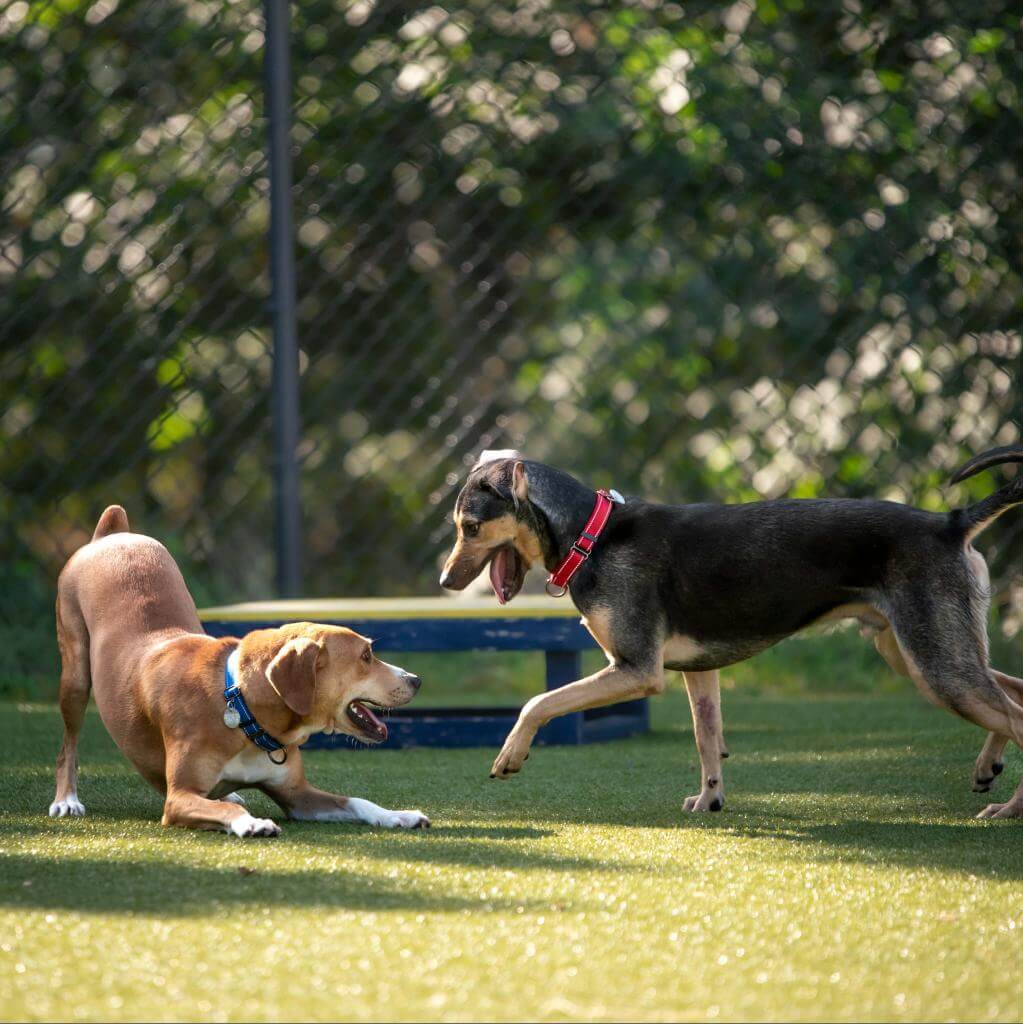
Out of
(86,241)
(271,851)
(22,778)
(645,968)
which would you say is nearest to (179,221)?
(86,241)

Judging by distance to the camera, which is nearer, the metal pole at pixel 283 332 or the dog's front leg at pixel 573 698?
the dog's front leg at pixel 573 698

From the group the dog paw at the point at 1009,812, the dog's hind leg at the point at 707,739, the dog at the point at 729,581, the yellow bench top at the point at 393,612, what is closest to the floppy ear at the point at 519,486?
the dog at the point at 729,581

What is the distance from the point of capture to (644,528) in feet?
14.2

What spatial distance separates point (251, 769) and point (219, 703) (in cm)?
19

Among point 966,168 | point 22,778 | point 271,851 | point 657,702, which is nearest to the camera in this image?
point 271,851

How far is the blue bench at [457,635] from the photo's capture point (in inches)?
215

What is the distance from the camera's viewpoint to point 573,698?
411cm

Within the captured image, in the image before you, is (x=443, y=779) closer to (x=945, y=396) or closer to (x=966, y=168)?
(x=945, y=396)

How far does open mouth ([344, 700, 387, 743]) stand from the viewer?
4.02 m

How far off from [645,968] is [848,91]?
20.6 feet

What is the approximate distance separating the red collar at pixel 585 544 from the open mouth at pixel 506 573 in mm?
270

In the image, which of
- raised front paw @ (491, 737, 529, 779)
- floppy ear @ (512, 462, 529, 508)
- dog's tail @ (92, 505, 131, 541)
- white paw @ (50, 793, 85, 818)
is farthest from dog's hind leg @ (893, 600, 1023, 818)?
dog's tail @ (92, 505, 131, 541)

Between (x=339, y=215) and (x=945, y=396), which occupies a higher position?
(x=339, y=215)

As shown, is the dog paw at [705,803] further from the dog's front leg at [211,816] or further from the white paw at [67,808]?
the white paw at [67,808]
